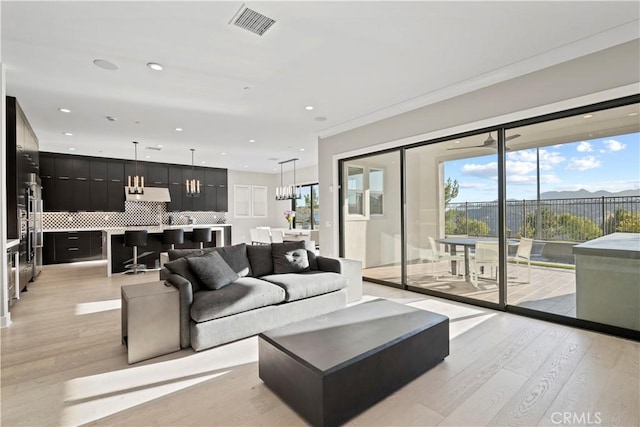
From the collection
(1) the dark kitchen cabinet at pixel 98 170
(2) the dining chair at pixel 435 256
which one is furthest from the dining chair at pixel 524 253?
(1) the dark kitchen cabinet at pixel 98 170

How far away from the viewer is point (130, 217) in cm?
942

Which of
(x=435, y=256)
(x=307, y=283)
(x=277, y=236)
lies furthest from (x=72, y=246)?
(x=435, y=256)

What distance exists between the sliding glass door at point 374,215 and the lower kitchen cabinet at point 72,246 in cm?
693

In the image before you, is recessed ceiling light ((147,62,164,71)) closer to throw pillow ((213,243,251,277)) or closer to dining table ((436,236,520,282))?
throw pillow ((213,243,251,277))

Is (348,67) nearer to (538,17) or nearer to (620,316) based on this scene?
(538,17)

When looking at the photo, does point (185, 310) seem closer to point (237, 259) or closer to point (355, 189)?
point (237, 259)

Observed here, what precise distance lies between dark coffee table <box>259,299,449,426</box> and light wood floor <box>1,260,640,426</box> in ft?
0.34

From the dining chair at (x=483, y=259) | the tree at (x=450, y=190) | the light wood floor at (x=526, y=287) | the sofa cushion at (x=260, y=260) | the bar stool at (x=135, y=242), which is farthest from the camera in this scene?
the bar stool at (x=135, y=242)

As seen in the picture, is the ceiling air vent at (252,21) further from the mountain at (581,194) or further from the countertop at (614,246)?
the countertop at (614,246)

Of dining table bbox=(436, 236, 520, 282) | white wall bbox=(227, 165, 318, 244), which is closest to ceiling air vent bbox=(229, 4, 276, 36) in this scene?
dining table bbox=(436, 236, 520, 282)

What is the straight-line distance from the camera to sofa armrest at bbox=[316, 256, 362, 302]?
4.13 m

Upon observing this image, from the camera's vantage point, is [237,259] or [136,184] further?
[136,184]

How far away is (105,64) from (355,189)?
13.5 ft

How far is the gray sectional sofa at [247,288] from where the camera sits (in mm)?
2852
